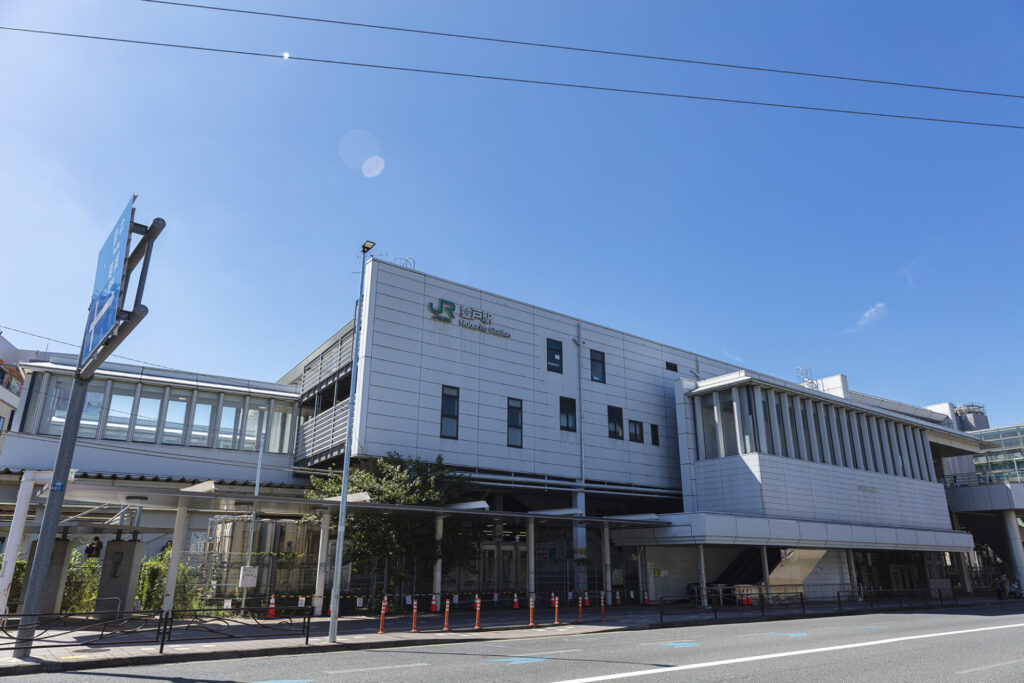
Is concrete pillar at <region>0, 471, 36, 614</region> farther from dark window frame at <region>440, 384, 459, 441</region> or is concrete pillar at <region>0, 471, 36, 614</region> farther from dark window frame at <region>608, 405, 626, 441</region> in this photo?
dark window frame at <region>608, 405, 626, 441</region>

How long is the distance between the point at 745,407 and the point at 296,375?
2814 centimetres

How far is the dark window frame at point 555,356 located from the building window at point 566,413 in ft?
5.07

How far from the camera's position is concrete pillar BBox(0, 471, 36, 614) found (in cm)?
1465

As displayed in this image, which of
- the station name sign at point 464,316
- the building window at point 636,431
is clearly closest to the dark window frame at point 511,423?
the station name sign at point 464,316

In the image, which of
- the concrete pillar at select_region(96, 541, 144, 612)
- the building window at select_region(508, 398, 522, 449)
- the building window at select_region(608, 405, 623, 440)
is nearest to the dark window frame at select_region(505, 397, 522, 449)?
the building window at select_region(508, 398, 522, 449)

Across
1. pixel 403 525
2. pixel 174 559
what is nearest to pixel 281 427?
pixel 403 525

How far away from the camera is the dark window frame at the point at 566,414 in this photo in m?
33.5

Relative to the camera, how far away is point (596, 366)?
36125mm

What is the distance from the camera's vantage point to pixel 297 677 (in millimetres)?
10695

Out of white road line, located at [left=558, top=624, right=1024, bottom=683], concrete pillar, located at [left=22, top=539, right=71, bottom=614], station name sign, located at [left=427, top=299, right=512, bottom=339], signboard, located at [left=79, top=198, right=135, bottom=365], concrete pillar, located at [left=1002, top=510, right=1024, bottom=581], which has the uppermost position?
station name sign, located at [left=427, top=299, right=512, bottom=339]

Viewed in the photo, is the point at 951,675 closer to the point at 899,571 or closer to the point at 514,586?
the point at 514,586

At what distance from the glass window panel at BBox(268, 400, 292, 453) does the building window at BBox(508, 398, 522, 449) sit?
12.5 m

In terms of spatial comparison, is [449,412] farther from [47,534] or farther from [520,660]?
[47,534]

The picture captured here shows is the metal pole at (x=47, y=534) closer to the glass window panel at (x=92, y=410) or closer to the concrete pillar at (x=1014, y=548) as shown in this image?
the glass window panel at (x=92, y=410)
